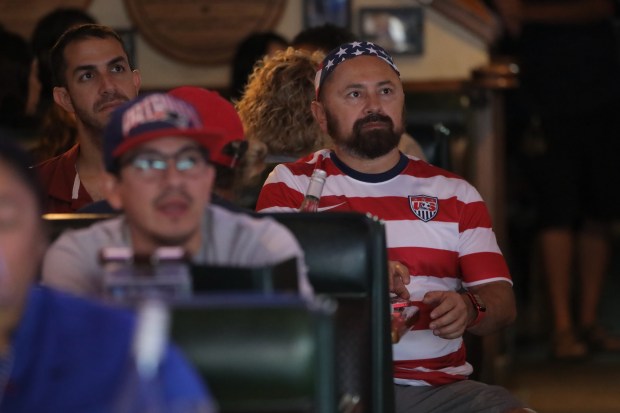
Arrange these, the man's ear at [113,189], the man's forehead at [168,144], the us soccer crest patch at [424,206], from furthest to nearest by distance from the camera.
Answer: the us soccer crest patch at [424,206] < the man's ear at [113,189] < the man's forehead at [168,144]

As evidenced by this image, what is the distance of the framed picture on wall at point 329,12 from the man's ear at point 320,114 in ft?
7.73

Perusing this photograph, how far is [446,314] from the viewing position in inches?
153

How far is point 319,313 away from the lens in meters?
2.49

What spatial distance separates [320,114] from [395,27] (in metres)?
2.40

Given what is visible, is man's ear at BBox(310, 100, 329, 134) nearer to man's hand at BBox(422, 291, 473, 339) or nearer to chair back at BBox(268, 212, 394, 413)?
man's hand at BBox(422, 291, 473, 339)

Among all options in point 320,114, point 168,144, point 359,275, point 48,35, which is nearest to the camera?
point 168,144

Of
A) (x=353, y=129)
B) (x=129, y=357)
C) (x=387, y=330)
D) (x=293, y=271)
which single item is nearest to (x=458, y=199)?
(x=353, y=129)

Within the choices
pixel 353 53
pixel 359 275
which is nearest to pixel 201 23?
pixel 353 53

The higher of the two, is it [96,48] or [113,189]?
[96,48]

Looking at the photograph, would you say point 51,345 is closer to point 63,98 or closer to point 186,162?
point 186,162

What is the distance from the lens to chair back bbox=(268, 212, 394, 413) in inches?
133

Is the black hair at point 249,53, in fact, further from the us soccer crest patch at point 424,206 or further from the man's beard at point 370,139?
the us soccer crest patch at point 424,206

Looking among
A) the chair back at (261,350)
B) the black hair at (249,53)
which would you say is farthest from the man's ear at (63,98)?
the chair back at (261,350)

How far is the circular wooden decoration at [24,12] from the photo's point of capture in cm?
695
